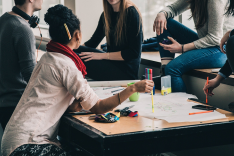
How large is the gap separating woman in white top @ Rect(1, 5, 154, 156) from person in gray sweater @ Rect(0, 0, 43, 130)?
308 mm

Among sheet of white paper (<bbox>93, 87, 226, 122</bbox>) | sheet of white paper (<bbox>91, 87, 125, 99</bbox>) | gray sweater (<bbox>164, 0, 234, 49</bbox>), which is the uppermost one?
gray sweater (<bbox>164, 0, 234, 49</bbox>)

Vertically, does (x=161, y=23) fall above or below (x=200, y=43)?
above

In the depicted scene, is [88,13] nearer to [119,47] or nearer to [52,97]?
[119,47]

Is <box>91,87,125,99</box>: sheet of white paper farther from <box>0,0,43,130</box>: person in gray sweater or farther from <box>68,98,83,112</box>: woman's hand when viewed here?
<box>0,0,43,130</box>: person in gray sweater

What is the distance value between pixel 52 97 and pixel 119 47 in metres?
1.03

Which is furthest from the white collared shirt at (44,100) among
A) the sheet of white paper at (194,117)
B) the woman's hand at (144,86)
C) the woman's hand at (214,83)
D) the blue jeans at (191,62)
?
the blue jeans at (191,62)

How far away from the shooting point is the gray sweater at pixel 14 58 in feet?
4.61

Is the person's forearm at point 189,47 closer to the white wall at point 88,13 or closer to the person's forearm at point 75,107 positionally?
the person's forearm at point 75,107

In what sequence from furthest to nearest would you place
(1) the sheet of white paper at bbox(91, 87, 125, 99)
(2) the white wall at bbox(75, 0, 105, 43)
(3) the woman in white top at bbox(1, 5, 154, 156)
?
(2) the white wall at bbox(75, 0, 105, 43) < (1) the sheet of white paper at bbox(91, 87, 125, 99) < (3) the woman in white top at bbox(1, 5, 154, 156)

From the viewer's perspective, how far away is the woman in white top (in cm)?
106

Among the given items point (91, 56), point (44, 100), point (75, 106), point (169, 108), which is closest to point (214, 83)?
point (169, 108)

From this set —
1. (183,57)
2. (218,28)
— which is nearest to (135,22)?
(183,57)

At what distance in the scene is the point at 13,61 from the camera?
1.43m

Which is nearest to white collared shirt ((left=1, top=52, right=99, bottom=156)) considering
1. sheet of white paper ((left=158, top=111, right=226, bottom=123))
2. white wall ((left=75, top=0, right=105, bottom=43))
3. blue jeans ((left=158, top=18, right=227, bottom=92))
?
sheet of white paper ((left=158, top=111, right=226, bottom=123))
